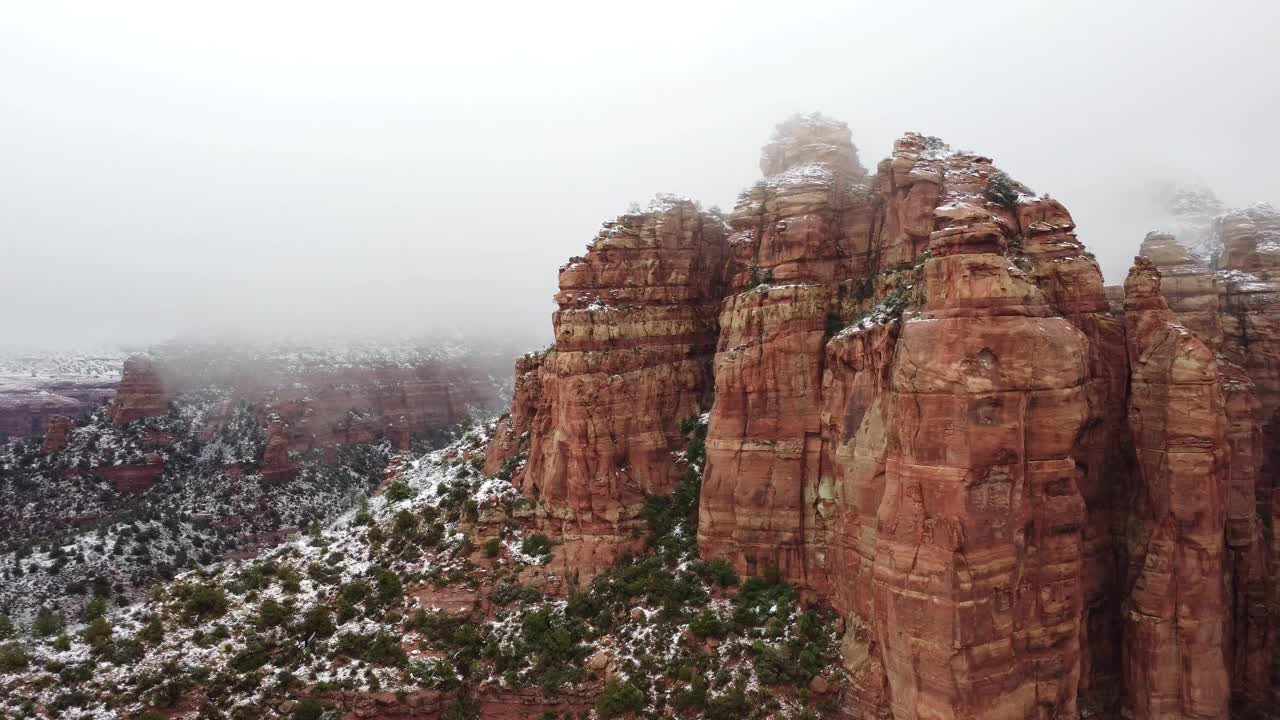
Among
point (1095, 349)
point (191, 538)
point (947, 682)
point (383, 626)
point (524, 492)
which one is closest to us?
point (947, 682)

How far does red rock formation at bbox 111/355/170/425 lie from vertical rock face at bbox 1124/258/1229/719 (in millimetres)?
121924

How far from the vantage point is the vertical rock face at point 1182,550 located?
93.9 feet

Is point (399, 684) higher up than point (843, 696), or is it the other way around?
point (843, 696)

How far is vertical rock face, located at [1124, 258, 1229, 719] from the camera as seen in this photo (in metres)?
28.6

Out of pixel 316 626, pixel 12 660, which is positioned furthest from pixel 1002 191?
pixel 12 660

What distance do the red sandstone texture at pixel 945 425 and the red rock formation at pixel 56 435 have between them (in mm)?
84000

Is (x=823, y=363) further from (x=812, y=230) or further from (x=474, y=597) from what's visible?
(x=474, y=597)

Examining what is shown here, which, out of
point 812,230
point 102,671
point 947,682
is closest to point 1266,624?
point 947,682

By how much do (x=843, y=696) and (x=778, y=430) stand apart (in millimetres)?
13121

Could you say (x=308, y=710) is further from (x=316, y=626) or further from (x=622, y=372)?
(x=622, y=372)

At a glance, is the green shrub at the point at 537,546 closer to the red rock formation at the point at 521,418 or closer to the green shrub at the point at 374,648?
the green shrub at the point at 374,648

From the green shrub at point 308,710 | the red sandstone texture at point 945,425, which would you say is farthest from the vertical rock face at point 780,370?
the green shrub at point 308,710

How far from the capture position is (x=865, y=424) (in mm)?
32344

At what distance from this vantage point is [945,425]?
1024 inches
